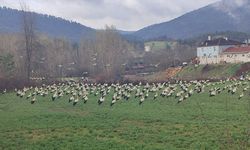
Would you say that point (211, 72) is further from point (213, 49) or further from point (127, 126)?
point (127, 126)

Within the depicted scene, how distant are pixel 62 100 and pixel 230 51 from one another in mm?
49567

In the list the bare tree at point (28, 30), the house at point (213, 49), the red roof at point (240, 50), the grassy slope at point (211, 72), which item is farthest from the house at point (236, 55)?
the bare tree at point (28, 30)

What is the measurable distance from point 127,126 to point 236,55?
59.4 metres

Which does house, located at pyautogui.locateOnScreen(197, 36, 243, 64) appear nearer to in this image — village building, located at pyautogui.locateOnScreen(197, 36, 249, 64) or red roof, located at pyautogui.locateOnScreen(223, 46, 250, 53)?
village building, located at pyautogui.locateOnScreen(197, 36, 249, 64)

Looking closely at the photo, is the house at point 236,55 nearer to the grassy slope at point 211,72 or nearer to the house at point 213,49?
the house at point 213,49

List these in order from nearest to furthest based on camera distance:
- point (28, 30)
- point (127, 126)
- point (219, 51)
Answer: point (127, 126)
point (28, 30)
point (219, 51)

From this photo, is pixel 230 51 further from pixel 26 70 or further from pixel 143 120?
pixel 143 120

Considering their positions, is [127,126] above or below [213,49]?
below

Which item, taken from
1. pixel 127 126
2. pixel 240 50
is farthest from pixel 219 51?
pixel 127 126

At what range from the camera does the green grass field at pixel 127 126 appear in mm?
18656

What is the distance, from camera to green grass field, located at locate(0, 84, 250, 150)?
1866cm

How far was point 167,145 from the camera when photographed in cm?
1828

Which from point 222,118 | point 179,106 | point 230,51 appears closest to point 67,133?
point 222,118

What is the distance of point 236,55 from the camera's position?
79438 mm
